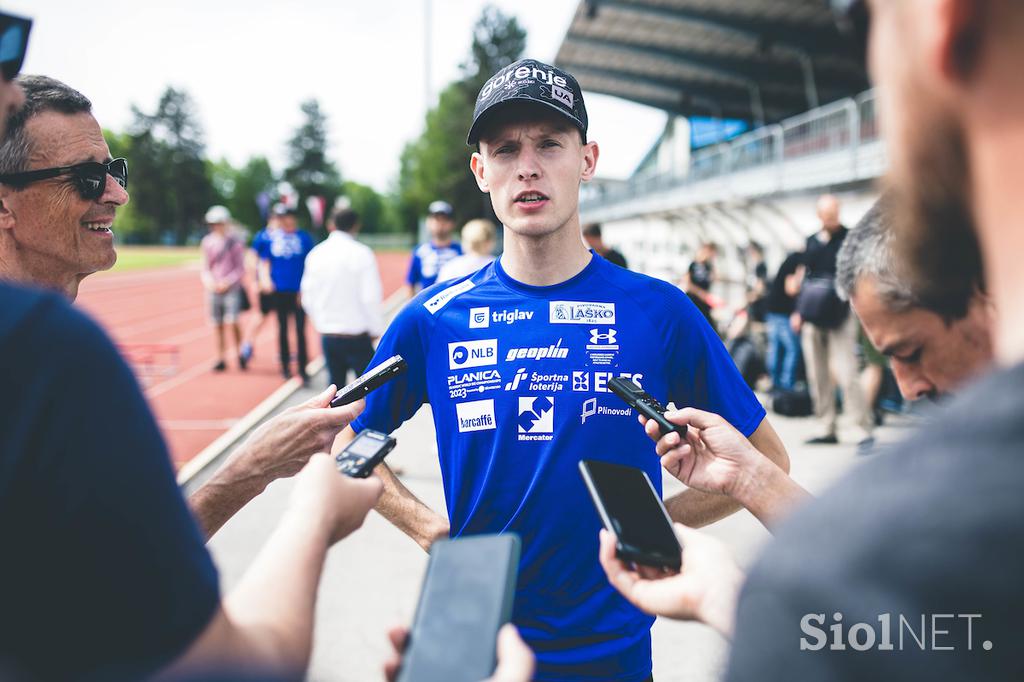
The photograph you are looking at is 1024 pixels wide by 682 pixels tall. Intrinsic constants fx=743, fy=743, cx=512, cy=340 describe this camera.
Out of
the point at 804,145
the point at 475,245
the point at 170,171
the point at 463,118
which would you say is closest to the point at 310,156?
the point at 170,171

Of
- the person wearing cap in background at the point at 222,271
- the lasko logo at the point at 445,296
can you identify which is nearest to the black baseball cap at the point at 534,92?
the lasko logo at the point at 445,296

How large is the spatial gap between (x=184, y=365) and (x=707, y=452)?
13.3m

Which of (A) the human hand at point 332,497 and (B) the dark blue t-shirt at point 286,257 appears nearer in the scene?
(A) the human hand at point 332,497

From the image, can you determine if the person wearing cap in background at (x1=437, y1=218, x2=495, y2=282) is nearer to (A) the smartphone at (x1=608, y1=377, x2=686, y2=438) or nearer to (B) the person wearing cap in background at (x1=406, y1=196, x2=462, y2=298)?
(B) the person wearing cap in background at (x1=406, y1=196, x2=462, y2=298)

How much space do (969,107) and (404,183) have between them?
349 feet

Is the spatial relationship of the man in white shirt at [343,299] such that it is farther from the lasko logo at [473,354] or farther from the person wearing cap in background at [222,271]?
the lasko logo at [473,354]

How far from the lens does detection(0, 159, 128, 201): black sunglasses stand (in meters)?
1.96

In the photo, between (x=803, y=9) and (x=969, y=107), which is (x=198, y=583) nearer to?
(x=969, y=107)

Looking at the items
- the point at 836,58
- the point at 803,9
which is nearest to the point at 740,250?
the point at 803,9

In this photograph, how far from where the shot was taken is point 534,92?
2248 mm

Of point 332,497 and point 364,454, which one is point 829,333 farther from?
point 332,497

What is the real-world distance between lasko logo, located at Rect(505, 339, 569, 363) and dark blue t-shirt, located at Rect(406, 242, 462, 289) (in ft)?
24.6

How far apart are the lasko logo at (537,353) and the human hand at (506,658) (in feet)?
3.80

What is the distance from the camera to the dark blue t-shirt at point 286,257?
10617 mm
